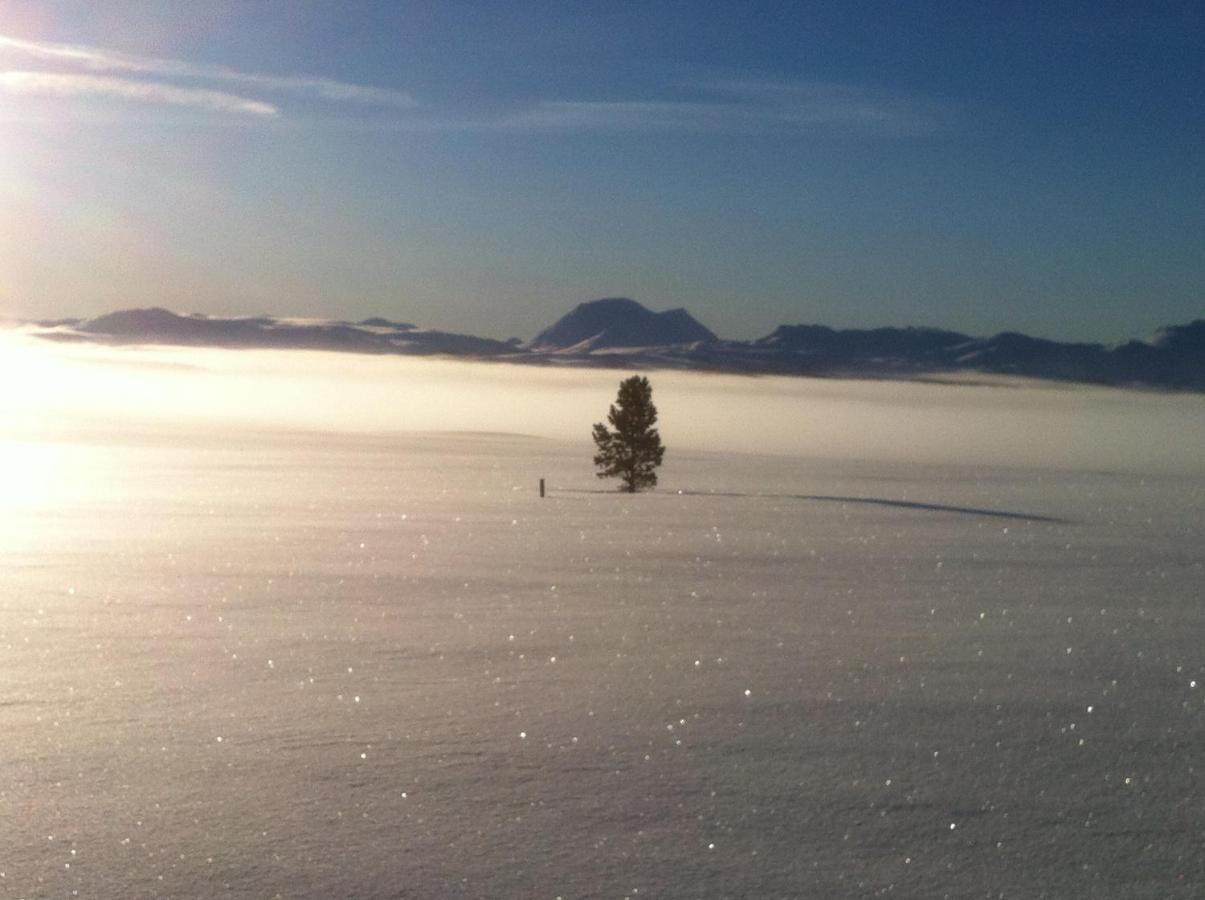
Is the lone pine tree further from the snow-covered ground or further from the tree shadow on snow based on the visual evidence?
the snow-covered ground

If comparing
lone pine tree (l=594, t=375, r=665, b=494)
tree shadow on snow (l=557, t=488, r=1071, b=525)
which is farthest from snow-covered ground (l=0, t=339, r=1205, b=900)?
lone pine tree (l=594, t=375, r=665, b=494)

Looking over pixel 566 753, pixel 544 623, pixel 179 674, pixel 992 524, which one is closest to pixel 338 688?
pixel 179 674

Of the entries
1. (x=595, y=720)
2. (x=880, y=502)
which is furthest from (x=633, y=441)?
(x=595, y=720)

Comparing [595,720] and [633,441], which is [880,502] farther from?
[595,720]

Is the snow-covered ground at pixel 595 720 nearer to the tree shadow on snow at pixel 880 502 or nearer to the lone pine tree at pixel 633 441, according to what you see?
the tree shadow on snow at pixel 880 502

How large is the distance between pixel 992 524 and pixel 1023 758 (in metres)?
22.6

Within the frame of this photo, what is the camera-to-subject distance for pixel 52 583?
1762 centimetres

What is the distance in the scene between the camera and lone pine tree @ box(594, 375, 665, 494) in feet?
164

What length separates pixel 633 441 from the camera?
50.2 m

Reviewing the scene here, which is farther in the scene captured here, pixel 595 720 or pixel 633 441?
pixel 633 441

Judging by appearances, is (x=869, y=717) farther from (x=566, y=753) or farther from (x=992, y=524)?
(x=992, y=524)

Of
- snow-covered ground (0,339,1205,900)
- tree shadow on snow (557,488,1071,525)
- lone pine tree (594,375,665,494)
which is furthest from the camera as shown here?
lone pine tree (594,375,665,494)

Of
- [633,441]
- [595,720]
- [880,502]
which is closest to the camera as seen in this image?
[595,720]

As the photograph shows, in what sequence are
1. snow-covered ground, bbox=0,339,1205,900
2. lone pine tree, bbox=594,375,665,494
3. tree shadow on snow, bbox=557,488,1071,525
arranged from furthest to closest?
lone pine tree, bbox=594,375,665,494
tree shadow on snow, bbox=557,488,1071,525
snow-covered ground, bbox=0,339,1205,900
